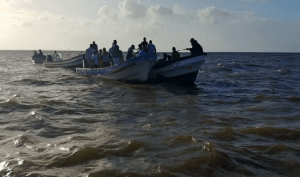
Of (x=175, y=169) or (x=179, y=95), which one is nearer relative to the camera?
(x=175, y=169)

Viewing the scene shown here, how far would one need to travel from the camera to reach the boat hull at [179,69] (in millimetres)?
16312

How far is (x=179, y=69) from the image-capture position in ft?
54.7

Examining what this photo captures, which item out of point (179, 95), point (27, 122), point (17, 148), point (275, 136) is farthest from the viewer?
point (179, 95)

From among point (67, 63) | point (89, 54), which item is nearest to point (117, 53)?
point (89, 54)

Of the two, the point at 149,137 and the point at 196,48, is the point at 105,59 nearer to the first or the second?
the point at 196,48

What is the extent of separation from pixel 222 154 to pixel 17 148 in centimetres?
426

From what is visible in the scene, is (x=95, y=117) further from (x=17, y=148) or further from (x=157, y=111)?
(x=17, y=148)

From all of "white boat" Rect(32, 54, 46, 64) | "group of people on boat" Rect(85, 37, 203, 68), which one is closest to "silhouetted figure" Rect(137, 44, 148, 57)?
"group of people on boat" Rect(85, 37, 203, 68)

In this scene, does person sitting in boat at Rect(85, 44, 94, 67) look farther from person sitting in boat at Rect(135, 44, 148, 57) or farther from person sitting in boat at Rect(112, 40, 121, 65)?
person sitting in boat at Rect(135, 44, 148, 57)

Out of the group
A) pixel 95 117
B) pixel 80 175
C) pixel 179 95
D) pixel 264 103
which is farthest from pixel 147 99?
pixel 80 175

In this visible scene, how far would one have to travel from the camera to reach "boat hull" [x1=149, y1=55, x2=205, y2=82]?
16312 millimetres

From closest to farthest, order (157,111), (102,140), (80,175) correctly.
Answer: (80,175) < (102,140) < (157,111)

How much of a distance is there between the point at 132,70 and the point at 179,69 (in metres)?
2.84

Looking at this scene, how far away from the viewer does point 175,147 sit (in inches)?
240
